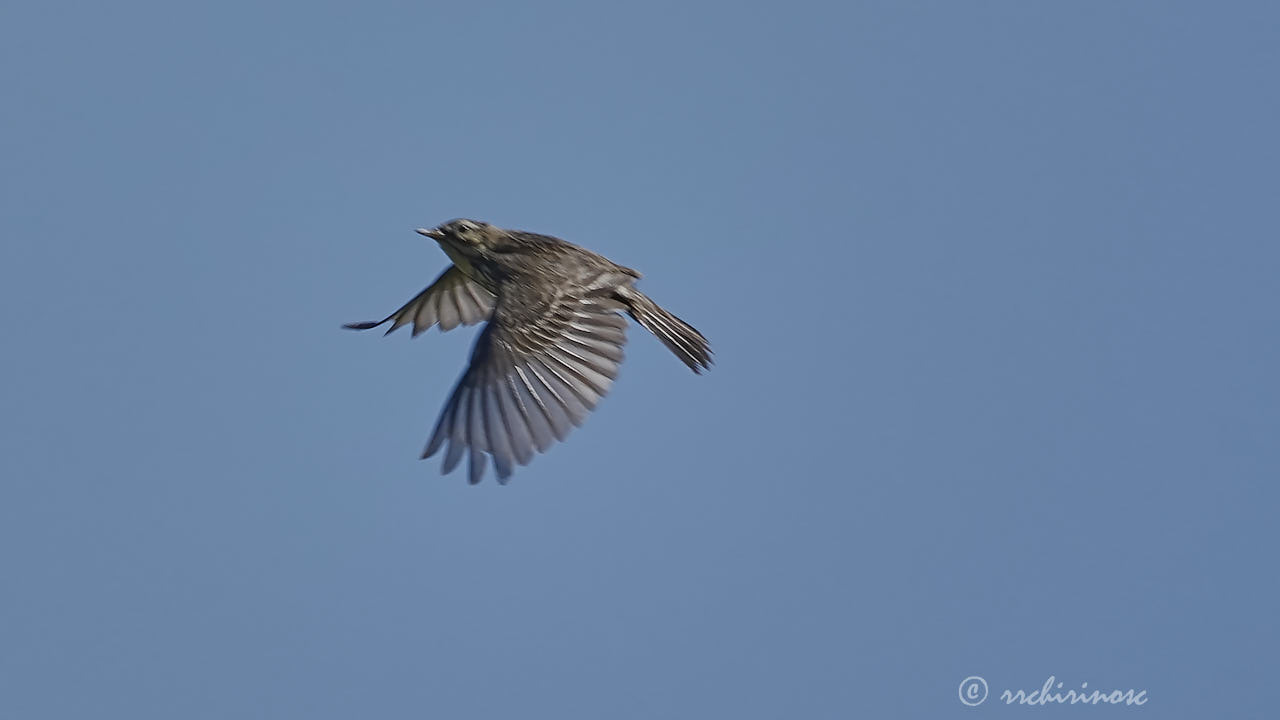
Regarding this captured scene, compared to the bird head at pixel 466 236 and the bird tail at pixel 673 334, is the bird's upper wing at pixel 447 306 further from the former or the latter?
the bird tail at pixel 673 334

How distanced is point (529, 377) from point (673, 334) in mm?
2161

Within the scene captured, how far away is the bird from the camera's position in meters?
12.3

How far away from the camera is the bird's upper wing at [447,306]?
52.5 ft

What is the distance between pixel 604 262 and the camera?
14836 mm

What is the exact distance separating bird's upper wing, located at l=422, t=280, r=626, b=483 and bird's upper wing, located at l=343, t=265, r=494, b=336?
6.66 ft

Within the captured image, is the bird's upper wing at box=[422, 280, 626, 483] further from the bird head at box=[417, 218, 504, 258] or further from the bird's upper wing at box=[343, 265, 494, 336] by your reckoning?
the bird's upper wing at box=[343, 265, 494, 336]

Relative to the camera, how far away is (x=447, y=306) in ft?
53.0

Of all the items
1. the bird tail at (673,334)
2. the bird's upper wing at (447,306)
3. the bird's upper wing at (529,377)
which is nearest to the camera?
the bird's upper wing at (529,377)

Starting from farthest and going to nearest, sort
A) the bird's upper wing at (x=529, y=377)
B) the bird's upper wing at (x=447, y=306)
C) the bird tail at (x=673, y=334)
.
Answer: the bird's upper wing at (x=447, y=306) < the bird tail at (x=673, y=334) < the bird's upper wing at (x=529, y=377)

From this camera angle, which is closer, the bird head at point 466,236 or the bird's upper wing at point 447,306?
the bird head at point 466,236

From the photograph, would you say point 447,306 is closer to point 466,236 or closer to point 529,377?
point 466,236

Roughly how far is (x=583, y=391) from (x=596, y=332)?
2.79ft

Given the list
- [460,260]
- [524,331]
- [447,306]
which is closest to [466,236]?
[460,260]

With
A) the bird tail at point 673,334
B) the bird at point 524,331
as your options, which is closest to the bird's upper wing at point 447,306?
the bird at point 524,331
